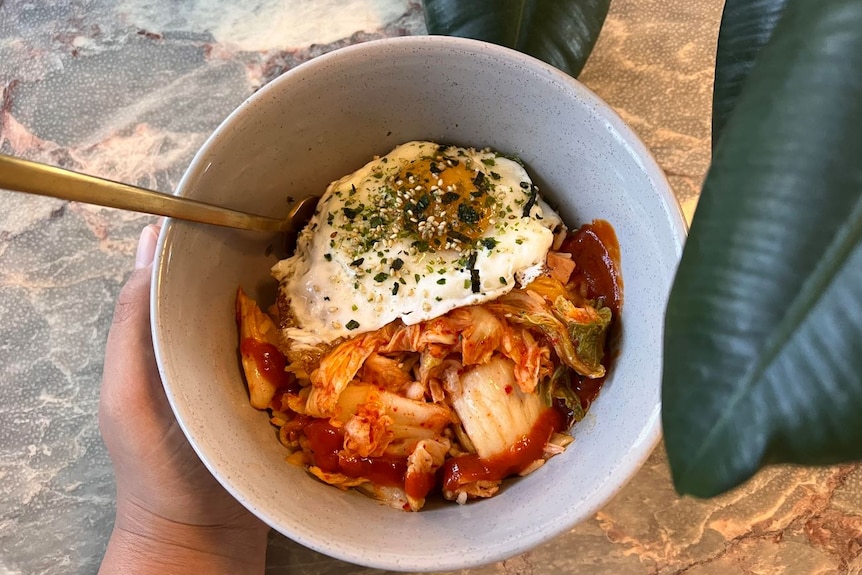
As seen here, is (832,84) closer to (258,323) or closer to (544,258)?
(544,258)

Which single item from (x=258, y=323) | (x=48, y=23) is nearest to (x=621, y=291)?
(x=258, y=323)

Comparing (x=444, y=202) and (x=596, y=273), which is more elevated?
(x=444, y=202)

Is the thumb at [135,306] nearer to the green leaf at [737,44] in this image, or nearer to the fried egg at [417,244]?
the fried egg at [417,244]

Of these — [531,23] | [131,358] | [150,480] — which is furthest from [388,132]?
[150,480]

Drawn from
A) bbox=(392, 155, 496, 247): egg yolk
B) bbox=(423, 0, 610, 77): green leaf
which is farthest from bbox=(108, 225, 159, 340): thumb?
bbox=(423, 0, 610, 77): green leaf

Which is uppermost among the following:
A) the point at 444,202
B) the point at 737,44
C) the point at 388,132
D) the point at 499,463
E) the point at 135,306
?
the point at 737,44

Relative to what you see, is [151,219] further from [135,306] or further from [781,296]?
[781,296]
